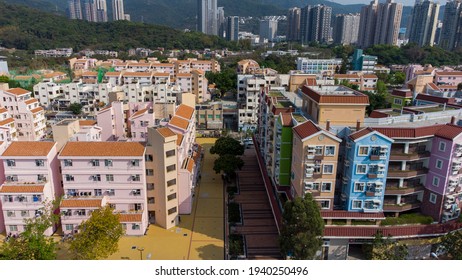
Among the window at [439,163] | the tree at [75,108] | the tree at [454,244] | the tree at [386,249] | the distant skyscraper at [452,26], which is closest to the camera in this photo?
the tree at [454,244]

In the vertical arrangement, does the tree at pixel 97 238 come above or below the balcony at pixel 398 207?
below

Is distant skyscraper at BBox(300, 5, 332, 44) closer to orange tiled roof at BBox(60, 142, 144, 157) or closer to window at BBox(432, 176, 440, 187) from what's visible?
window at BBox(432, 176, 440, 187)

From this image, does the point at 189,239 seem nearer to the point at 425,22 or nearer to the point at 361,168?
the point at 361,168

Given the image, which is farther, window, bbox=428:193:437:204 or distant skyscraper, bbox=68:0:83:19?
distant skyscraper, bbox=68:0:83:19

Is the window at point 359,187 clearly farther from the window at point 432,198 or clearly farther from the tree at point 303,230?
the window at point 432,198

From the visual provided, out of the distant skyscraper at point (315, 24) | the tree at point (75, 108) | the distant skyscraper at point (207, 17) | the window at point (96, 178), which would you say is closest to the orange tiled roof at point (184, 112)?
the window at point (96, 178)

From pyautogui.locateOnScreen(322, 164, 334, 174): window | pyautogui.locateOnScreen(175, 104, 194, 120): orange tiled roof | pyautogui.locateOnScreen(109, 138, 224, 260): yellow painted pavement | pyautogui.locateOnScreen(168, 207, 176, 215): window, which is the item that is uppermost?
pyautogui.locateOnScreen(175, 104, 194, 120): orange tiled roof

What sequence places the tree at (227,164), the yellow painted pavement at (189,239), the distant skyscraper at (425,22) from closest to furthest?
the yellow painted pavement at (189,239) < the tree at (227,164) < the distant skyscraper at (425,22)

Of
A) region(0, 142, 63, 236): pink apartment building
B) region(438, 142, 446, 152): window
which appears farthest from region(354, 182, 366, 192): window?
region(0, 142, 63, 236): pink apartment building

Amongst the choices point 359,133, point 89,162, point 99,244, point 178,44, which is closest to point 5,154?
point 89,162
